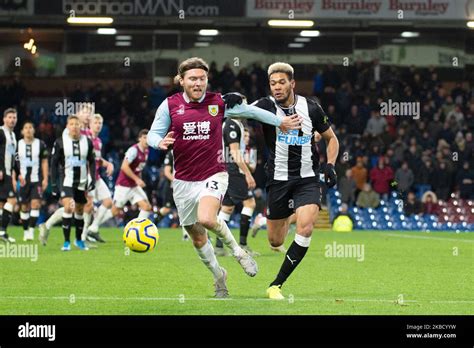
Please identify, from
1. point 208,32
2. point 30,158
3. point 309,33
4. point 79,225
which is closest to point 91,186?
point 79,225

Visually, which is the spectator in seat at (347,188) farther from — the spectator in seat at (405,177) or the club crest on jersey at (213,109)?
the club crest on jersey at (213,109)

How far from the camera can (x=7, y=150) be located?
2061 centimetres

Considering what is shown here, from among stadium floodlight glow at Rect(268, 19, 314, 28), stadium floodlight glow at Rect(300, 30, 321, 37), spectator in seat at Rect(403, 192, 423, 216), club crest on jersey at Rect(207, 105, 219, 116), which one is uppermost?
stadium floodlight glow at Rect(300, 30, 321, 37)

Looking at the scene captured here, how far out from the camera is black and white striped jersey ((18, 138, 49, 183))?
21.9 meters

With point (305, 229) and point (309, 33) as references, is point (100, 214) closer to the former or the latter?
point (305, 229)

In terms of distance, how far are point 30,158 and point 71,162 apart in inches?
131

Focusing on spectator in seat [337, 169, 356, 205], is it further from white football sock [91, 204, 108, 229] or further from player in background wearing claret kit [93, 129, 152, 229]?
white football sock [91, 204, 108, 229]

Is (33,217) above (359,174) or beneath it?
beneath

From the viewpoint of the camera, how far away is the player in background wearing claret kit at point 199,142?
11.1m

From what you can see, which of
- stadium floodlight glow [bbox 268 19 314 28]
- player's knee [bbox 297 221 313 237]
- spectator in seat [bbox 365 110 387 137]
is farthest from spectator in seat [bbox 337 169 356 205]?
player's knee [bbox 297 221 313 237]

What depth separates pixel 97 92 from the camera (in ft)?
116

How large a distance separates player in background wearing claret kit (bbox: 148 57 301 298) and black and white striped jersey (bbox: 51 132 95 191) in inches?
303

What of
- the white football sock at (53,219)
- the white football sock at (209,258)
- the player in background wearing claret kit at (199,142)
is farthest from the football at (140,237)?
the white football sock at (53,219)

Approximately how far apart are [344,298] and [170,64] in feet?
89.8
